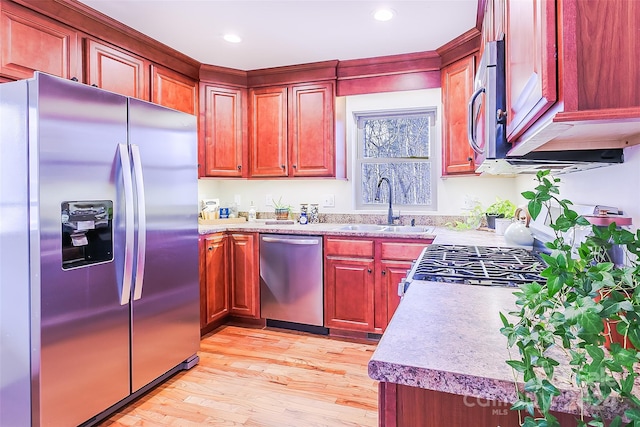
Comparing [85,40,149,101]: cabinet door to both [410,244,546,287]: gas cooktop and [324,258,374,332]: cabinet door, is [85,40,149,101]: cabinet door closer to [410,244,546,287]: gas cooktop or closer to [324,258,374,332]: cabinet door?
[324,258,374,332]: cabinet door

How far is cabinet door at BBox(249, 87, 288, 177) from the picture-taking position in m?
3.45

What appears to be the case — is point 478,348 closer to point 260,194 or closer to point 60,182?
point 60,182

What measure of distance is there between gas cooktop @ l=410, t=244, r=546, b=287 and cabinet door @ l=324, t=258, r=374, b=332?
3.56 ft

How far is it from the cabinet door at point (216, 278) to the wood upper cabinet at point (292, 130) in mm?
799

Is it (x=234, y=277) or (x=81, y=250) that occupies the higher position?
(x=81, y=250)

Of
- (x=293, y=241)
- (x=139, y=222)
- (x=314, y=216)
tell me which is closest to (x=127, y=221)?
(x=139, y=222)

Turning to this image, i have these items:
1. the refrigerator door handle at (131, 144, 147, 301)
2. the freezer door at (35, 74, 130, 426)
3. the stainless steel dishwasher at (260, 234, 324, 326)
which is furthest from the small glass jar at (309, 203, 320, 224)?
the freezer door at (35, 74, 130, 426)

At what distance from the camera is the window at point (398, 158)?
11.3ft

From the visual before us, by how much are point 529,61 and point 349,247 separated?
7.48 feet

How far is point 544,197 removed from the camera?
540 millimetres

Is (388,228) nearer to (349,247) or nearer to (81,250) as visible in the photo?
(349,247)

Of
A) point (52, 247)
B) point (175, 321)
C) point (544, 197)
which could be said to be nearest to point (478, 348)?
point (544, 197)

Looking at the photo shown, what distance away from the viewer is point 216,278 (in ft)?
10.3

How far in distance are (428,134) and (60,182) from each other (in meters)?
2.84
